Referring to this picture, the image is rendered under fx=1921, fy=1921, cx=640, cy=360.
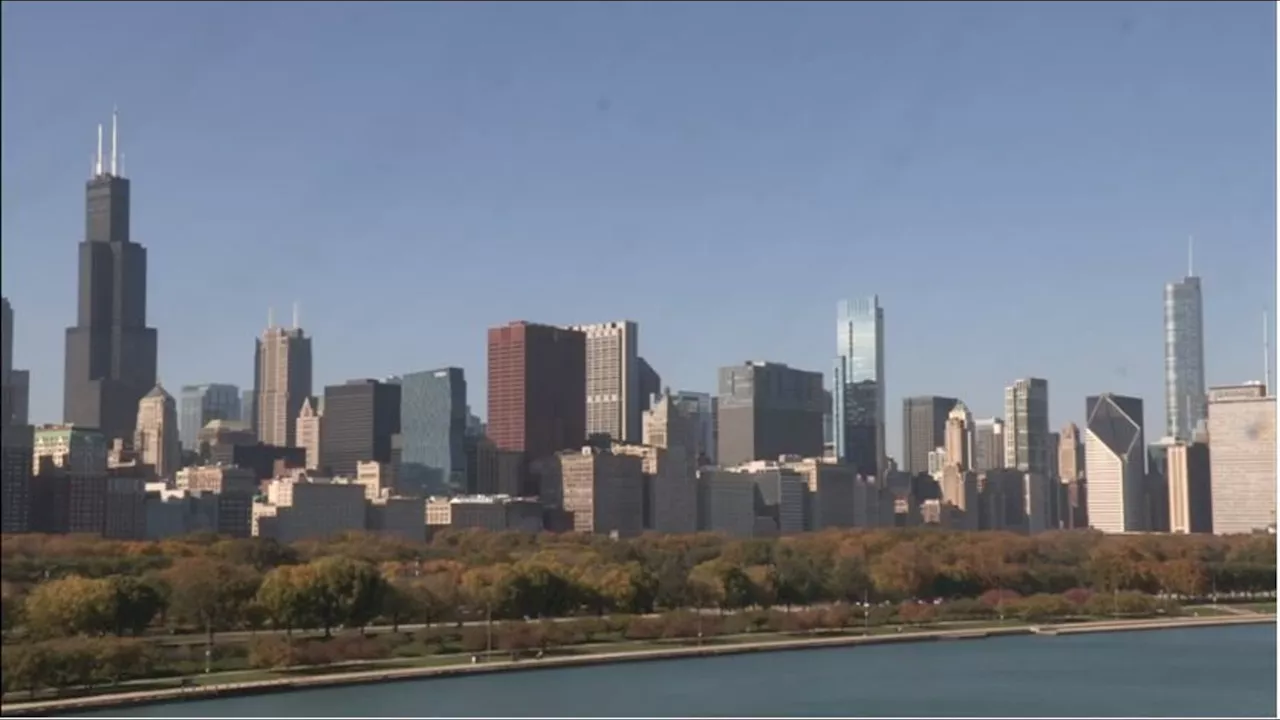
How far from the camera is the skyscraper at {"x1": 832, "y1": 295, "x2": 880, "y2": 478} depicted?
4875 inches

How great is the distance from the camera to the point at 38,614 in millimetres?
26922

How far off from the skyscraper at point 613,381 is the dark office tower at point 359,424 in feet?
44.4

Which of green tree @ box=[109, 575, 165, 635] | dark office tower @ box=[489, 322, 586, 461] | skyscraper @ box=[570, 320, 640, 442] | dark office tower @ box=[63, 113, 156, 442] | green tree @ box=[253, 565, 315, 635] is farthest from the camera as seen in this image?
skyscraper @ box=[570, 320, 640, 442]

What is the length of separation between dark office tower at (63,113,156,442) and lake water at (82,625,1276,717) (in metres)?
57.6

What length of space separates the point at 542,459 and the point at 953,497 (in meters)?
25.6

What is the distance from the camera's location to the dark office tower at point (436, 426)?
332 feet

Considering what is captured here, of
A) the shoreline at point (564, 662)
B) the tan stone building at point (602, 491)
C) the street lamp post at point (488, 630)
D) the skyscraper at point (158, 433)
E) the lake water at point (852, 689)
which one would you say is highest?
the skyscraper at point (158, 433)

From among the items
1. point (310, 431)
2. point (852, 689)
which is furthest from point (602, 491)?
point (852, 689)

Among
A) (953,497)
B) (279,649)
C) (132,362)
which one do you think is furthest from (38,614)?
(953,497)

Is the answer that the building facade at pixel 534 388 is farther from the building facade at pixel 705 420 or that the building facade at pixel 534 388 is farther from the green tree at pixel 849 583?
the green tree at pixel 849 583

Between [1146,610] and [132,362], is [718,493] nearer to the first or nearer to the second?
[132,362]

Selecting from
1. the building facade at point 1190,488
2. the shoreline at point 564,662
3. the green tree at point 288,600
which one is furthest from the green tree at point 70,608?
the building facade at point 1190,488

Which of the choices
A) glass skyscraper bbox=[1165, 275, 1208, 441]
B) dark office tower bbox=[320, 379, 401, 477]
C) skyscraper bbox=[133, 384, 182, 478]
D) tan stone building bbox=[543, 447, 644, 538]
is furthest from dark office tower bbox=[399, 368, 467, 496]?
glass skyscraper bbox=[1165, 275, 1208, 441]

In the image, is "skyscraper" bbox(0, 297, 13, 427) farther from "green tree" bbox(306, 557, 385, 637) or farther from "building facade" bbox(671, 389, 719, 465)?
"building facade" bbox(671, 389, 719, 465)
